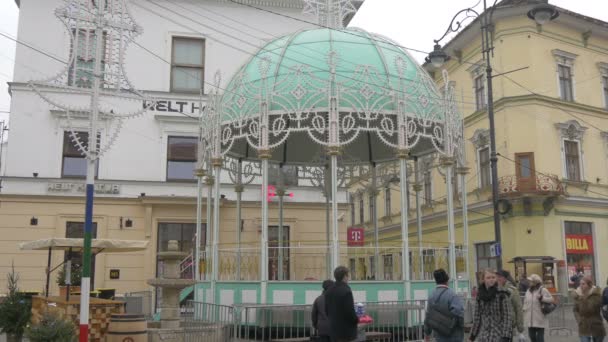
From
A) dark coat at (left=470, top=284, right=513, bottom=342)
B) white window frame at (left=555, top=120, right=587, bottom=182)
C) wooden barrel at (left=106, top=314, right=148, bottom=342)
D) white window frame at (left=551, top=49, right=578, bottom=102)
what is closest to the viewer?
dark coat at (left=470, top=284, right=513, bottom=342)

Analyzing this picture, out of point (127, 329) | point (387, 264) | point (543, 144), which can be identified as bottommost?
point (127, 329)

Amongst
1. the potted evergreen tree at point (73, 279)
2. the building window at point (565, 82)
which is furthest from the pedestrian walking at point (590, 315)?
the building window at point (565, 82)

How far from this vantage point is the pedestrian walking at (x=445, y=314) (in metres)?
7.80

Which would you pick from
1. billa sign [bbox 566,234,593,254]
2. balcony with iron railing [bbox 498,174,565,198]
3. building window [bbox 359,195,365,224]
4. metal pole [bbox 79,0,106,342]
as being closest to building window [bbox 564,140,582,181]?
balcony with iron railing [bbox 498,174,565,198]

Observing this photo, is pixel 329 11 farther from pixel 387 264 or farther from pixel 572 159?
pixel 572 159

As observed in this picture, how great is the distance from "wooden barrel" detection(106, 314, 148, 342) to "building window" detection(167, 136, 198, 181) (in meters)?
12.4

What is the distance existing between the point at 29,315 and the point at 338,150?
7104mm

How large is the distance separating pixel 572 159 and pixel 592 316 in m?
22.8

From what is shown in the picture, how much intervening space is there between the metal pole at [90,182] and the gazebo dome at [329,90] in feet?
14.7

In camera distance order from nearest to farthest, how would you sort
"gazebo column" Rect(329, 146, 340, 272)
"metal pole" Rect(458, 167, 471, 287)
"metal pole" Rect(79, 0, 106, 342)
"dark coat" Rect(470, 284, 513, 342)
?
"dark coat" Rect(470, 284, 513, 342) → "metal pole" Rect(79, 0, 106, 342) → "gazebo column" Rect(329, 146, 340, 272) → "metal pole" Rect(458, 167, 471, 287)

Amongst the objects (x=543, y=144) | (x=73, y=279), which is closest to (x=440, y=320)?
(x=73, y=279)

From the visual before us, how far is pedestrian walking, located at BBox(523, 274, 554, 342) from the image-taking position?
461 inches

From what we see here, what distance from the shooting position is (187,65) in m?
24.1

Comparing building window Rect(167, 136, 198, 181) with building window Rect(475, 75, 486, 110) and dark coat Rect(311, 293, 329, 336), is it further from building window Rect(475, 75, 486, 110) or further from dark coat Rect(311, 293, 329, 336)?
building window Rect(475, 75, 486, 110)
